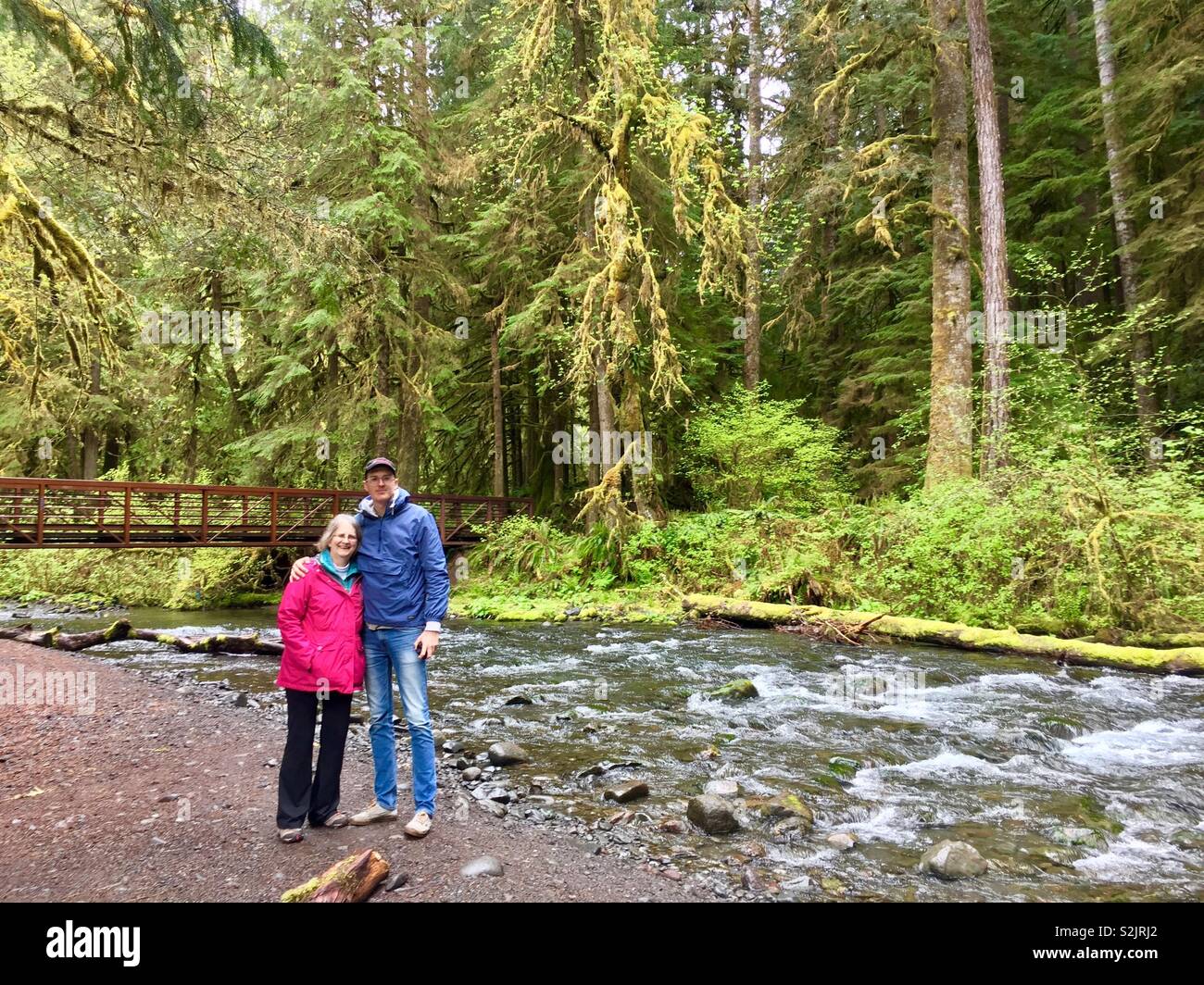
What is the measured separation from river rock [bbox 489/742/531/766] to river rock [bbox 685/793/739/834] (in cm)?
166

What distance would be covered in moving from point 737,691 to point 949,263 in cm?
1039

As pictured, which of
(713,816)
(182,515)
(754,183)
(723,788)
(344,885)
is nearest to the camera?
(344,885)

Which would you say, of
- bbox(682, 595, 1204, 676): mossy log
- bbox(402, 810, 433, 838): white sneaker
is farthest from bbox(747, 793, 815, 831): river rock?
bbox(682, 595, 1204, 676): mossy log

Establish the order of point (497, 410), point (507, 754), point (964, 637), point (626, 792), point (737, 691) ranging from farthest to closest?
point (497, 410) < point (964, 637) < point (737, 691) < point (507, 754) < point (626, 792)

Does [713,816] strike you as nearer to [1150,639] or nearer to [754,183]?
[1150,639]

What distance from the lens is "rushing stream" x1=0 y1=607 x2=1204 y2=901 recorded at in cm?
389

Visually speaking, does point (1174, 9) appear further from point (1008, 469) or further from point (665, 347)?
point (665, 347)

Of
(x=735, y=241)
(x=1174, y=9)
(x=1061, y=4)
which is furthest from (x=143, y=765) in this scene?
(x=1061, y=4)

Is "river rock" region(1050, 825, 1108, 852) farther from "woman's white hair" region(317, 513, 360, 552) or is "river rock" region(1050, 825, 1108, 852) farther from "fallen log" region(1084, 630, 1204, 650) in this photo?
"fallen log" region(1084, 630, 1204, 650)

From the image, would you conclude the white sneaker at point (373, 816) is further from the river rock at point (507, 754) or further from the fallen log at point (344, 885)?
the river rock at point (507, 754)

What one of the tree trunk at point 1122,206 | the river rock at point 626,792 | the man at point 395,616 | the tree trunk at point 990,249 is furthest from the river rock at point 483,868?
the tree trunk at point 1122,206

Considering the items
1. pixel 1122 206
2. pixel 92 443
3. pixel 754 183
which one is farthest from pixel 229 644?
pixel 754 183

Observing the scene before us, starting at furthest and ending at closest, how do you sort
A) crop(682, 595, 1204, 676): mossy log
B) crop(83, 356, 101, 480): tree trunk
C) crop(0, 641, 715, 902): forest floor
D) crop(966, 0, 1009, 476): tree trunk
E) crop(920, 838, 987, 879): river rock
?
crop(83, 356, 101, 480): tree trunk < crop(966, 0, 1009, 476): tree trunk < crop(682, 595, 1204, 676): mossy log < crop(920, 838, 987, 879): river rock < crop(0, 641, 715, 902): forest floor

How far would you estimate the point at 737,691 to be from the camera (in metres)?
7.66
